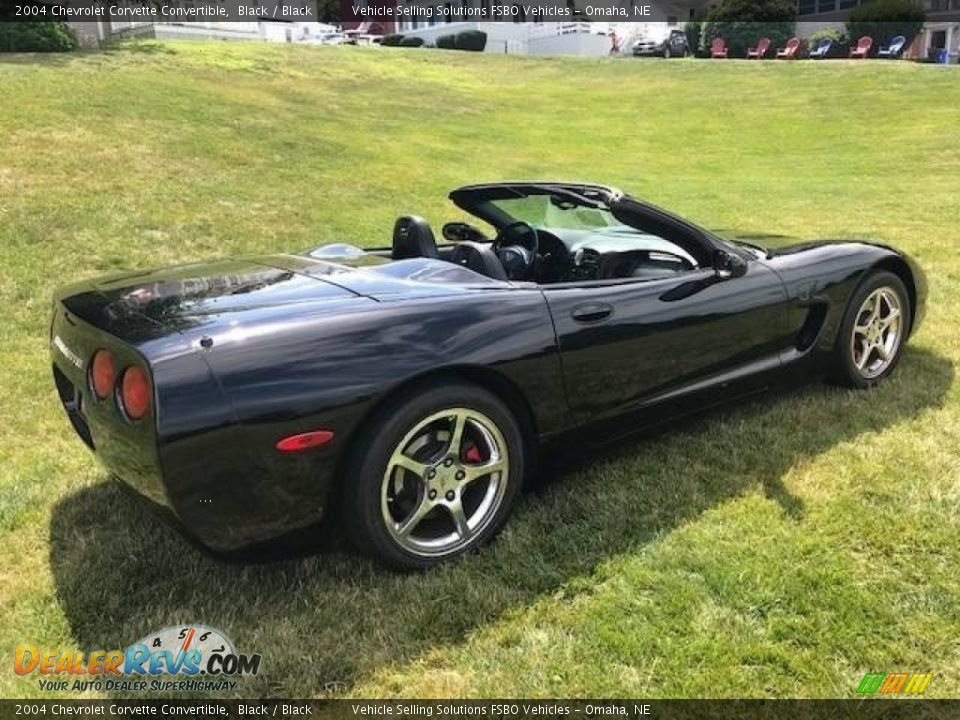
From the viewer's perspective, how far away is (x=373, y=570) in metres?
2.73

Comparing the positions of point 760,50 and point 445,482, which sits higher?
point 760,50

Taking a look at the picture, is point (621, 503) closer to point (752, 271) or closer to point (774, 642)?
point (774, 642)

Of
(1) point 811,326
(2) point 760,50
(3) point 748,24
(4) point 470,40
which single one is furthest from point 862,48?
(1) point 811,326

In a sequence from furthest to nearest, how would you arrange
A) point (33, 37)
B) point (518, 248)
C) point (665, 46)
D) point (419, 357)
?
1. point (665, 46)
2. point (33, 37)
3. point (518, 248)
4. point (419, 357)

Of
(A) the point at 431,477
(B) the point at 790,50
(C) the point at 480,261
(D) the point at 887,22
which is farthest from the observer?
(D) the point at 887,22

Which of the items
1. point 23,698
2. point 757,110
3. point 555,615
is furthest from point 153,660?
point 757,110

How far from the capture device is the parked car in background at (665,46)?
3722 cm

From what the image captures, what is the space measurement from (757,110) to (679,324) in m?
19.6

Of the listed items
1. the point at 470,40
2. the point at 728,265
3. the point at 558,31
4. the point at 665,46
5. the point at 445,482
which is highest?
the point at 558,31

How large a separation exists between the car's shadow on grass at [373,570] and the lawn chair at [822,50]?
3297 cm

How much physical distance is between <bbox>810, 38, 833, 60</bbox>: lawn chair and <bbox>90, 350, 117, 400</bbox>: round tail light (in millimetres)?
34817

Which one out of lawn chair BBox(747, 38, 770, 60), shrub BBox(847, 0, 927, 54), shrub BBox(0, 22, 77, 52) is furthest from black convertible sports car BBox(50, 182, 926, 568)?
shrub BBox(847, 0, 927, 54)

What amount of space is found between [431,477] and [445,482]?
0.06m

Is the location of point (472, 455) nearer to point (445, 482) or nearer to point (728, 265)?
point (445, 482)
